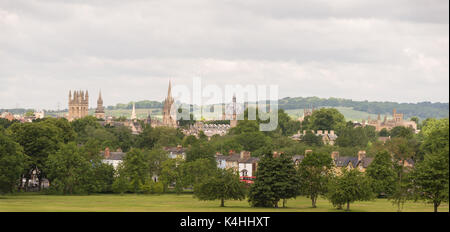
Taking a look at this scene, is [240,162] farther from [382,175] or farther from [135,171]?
[382,175]

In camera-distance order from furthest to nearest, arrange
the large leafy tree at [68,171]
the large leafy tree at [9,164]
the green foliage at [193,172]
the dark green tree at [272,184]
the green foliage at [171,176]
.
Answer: the green foliage at [193,172]
the green foliage at [171,176]
the large leafy tree at [68,171]
the large leafy tree at [9,164]
the dark green tree at [272,184]

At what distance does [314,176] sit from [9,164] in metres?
30.9

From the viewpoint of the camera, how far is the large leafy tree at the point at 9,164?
7962 cm

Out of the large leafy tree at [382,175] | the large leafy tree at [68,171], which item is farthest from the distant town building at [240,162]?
the large leafy tree at [382,175]

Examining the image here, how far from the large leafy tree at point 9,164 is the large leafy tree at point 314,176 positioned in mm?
29000

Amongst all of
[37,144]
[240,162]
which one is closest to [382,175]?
[240,162]

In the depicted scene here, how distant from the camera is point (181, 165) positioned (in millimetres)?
100312

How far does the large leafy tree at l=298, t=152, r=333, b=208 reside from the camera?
7612 cm

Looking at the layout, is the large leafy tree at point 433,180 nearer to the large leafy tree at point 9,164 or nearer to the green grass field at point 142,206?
the green grass field at point 142,206

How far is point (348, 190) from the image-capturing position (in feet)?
231
